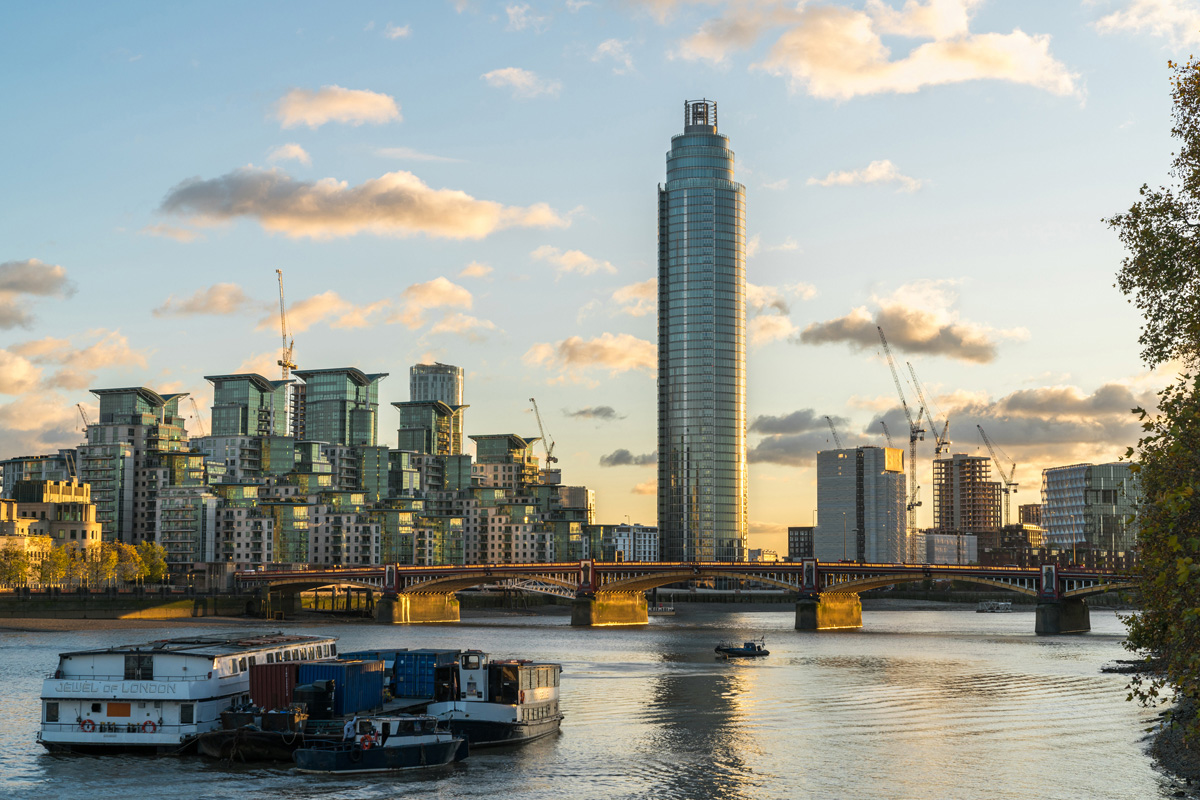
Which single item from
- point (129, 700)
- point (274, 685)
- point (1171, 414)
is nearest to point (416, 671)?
point (274, 685)

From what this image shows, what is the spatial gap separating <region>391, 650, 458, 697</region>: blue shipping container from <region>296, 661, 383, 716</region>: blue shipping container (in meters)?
3.49

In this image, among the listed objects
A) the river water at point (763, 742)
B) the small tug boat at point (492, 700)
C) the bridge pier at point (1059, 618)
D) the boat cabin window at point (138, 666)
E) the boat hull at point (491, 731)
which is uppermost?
the boat cabin window at point (138, 666)

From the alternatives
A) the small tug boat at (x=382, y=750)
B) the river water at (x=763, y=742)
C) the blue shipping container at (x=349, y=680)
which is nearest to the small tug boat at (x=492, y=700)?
the river water at (x=763, y=742)

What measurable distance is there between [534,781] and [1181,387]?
33336 mm

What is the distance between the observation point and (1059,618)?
185m

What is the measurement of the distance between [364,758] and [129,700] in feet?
45.1

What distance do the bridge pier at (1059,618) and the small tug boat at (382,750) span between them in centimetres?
13938

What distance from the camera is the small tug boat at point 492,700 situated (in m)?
69.2

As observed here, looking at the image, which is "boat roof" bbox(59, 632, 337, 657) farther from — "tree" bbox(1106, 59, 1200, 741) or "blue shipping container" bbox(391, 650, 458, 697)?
"tree" bbox(1106, 59, 1200, 741)

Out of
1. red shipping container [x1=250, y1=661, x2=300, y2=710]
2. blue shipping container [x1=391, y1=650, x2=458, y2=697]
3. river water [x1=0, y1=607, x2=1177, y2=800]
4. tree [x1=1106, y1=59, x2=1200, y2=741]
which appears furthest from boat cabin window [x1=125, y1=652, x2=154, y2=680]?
tree [x1=1106, y1=59, x2=1200, y2=741]

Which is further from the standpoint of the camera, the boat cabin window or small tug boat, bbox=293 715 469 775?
the boat cabin window

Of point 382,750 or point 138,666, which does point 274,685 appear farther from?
point 382,750

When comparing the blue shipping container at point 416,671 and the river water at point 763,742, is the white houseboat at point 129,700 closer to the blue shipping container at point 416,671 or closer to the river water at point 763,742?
the river water at point 763,742

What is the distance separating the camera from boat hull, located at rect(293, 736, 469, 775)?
5938 centimetres
